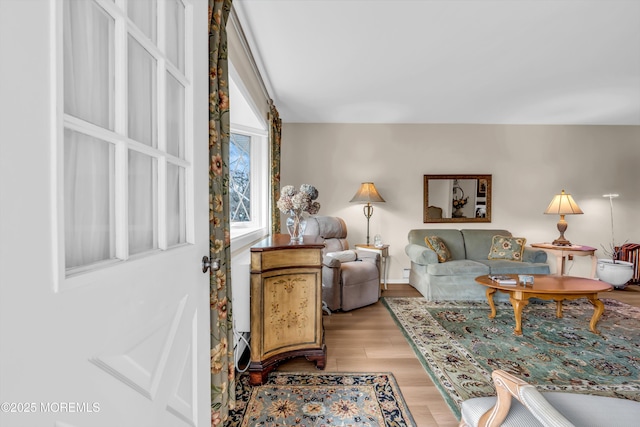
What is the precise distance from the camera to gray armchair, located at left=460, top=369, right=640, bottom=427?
3.24 ft

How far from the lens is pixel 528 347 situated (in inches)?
98.4

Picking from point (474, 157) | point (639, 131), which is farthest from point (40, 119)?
point (639, 131)

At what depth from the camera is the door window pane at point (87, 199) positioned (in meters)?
0.59

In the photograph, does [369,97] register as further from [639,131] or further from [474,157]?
[639,131]

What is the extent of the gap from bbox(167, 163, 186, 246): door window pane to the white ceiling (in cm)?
163

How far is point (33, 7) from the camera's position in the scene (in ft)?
1.49

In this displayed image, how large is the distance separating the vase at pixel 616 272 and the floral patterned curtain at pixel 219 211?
210 inches

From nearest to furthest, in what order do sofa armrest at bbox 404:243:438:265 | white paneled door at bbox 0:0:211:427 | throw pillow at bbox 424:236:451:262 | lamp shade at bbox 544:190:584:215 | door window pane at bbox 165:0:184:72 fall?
white paneled door at bbox 0:0:211:427
door window pane at bbox 165:0:184:72
sofa armrest at bbox 404:243:438:265
throw pillow at bbox 424:236:451:262
lamp shade at bbox 544:190:584:215

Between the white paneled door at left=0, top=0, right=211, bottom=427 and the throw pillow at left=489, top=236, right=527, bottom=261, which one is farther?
the throw pillow at left=489, top=236, right=527, bottom=261

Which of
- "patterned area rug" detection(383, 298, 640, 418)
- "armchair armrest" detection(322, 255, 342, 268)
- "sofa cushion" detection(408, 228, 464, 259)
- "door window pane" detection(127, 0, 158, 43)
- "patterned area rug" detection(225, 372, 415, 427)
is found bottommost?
"patterned area rug" detection(225, 372, 415, 427)

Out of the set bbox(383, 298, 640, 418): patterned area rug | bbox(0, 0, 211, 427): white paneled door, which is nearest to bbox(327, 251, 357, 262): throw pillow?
bbox(383, 298, 640, 418): patterned area rug

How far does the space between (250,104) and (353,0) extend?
3.93ft

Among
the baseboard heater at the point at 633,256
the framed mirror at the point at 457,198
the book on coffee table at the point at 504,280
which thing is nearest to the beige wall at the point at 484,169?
the framed mirror at the point at 457,198

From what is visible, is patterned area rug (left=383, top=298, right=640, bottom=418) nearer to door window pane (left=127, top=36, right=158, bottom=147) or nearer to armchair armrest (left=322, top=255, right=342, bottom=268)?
armchair armrest (left=322, top=255, right=342, bottom=268)
